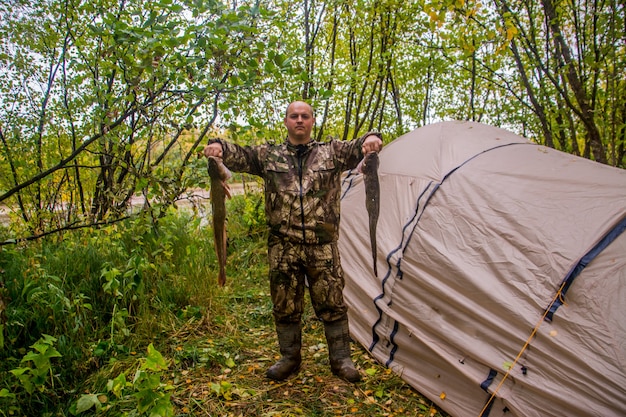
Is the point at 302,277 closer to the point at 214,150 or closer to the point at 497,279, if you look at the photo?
the point at 214,150

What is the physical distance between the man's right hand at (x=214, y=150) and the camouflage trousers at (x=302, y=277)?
29.7 inches

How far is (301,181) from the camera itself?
3.00 metres

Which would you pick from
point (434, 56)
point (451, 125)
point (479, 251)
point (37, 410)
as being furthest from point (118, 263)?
point (434, 56)

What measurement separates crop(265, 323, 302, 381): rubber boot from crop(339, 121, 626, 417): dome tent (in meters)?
0.71

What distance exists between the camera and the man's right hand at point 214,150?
9.10ft

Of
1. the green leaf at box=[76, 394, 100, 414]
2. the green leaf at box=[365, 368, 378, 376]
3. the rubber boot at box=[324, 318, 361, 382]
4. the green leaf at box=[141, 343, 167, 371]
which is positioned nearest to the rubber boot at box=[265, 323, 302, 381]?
the rubber boot at box=[324, 318, 361, 382]

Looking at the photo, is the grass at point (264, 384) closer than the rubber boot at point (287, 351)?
Yes

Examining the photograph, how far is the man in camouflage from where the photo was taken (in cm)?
299

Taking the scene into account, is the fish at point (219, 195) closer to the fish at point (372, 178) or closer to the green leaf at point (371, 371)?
the fish at point (372, 178)

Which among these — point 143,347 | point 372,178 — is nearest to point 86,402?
point 143,347

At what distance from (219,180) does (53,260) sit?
2168mm

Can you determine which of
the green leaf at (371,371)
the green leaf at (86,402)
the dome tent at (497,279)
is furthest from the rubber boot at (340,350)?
the green leaf at (86,402)

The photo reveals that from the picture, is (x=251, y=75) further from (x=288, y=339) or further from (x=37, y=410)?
(x=37, y=410)

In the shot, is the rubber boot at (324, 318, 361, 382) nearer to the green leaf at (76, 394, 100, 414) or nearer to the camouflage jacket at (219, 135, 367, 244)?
the camouflage jacket at (219, 135, 367, 244)
